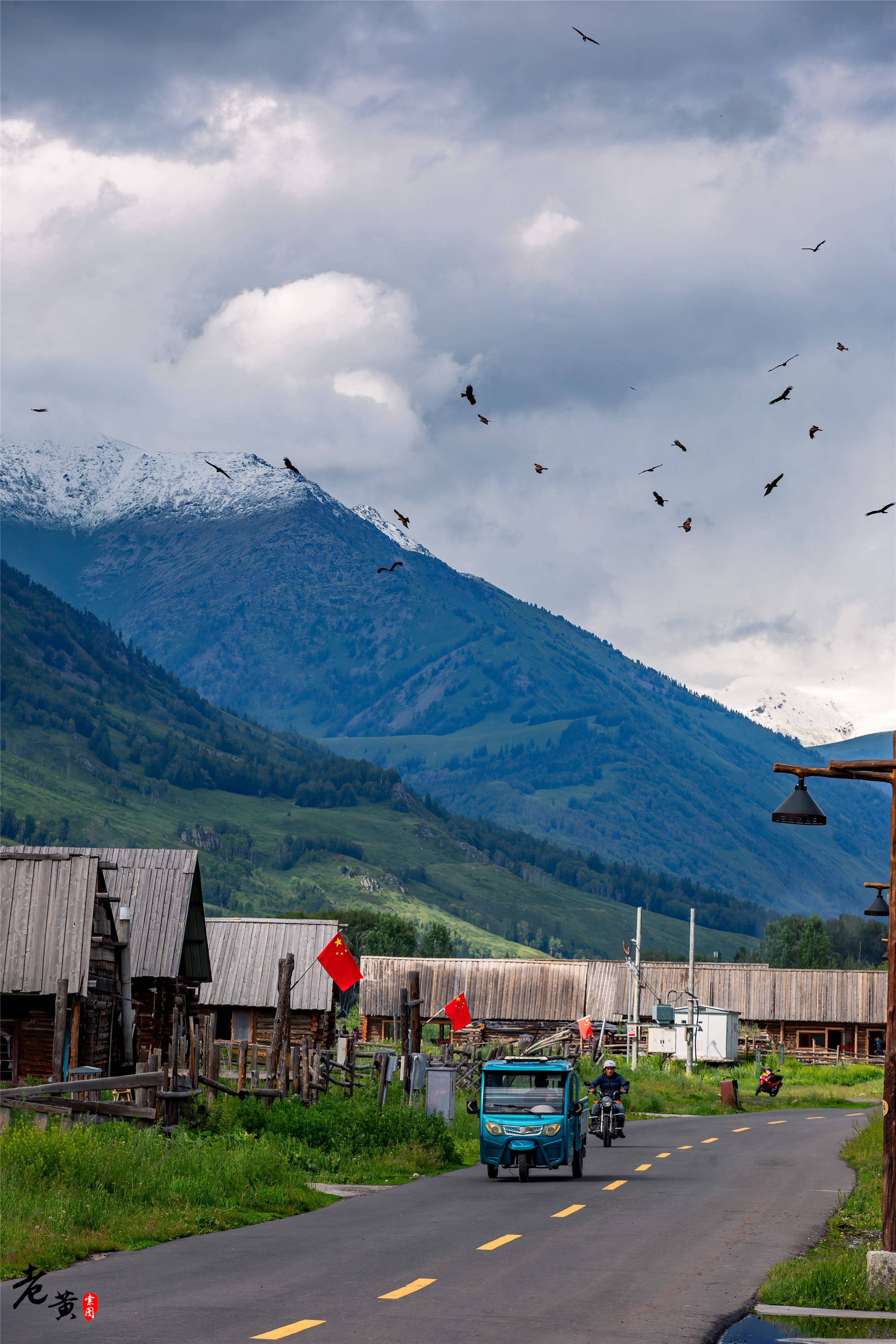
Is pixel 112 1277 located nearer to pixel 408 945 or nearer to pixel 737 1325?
pixel 737 1325

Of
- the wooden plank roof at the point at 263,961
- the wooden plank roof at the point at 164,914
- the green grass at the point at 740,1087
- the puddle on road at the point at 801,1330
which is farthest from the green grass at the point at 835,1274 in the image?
the wooden plank roof at the point at 263,961

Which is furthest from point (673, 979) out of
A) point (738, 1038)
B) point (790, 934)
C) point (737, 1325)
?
point (790, 934)

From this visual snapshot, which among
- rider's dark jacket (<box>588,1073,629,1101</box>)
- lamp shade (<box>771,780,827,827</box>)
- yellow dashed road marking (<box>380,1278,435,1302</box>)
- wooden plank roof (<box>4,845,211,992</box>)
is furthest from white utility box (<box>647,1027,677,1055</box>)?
yellow dashed road marking (<box>380,1278,435,1302</box>)

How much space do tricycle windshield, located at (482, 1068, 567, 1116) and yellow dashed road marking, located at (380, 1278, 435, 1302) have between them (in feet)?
36.5

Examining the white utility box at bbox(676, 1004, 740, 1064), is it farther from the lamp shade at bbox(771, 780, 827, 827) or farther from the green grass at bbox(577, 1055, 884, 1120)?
the lamp shade at bbox(771, 780, 827, 827)

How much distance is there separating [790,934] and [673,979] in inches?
4162

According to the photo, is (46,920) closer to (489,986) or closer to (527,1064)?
(527,1064)

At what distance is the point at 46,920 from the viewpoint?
31.8m

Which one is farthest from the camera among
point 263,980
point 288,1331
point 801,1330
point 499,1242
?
point 263,980

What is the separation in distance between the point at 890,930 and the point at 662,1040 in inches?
2445

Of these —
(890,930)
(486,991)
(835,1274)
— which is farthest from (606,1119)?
(486,991)

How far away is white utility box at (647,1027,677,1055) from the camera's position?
76.9m

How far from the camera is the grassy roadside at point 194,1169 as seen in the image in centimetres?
1748

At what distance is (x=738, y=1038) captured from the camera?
3273 inches
